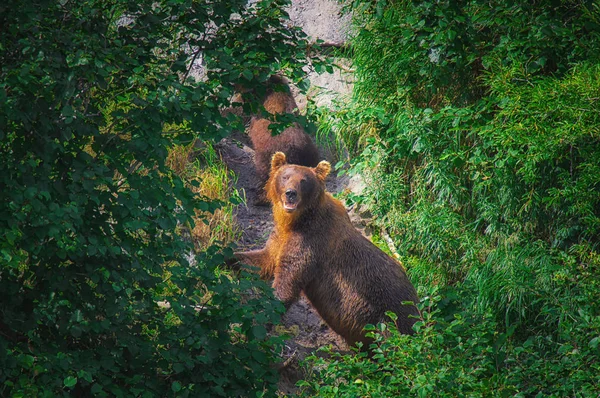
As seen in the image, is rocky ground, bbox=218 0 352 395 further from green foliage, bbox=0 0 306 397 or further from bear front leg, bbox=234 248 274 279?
green foliage, bbox=0 0 306 397

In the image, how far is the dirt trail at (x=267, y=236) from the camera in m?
6.29

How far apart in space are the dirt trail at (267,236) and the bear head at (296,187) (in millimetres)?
485

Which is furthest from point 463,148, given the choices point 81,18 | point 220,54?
point 81,18

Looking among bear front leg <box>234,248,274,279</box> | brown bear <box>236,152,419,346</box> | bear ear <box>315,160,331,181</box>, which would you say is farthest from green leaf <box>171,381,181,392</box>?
bear ear <box>315,160,331,181</box>

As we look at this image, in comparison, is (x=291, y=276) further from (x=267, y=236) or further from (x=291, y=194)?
(x=267, y=236)

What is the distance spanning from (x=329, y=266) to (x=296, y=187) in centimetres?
70

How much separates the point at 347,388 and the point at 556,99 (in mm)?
3056

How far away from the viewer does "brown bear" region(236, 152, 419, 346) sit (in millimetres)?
6363

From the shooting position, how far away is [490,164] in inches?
273

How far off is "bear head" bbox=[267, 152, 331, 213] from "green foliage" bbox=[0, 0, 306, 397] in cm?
188

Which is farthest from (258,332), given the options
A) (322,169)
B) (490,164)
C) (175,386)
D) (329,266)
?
(490,164)

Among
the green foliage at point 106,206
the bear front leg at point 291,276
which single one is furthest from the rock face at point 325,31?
the green foliage at point 106,206

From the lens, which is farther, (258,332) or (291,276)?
(291,276)

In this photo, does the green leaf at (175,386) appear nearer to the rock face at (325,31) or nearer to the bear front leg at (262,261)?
the bear front leg at (262,261)
